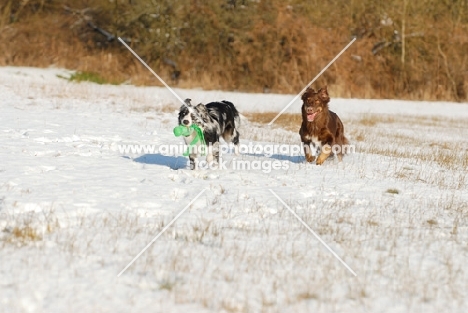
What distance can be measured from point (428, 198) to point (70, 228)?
456cm

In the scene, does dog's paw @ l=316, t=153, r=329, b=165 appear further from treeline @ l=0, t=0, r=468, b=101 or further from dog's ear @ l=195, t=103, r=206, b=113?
treeline @ l=0, t=0, r=468, b=101

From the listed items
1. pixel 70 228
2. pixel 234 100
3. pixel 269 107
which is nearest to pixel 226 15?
pixel 234 100

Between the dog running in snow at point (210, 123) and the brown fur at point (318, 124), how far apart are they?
50.6 inches

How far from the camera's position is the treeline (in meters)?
29.1

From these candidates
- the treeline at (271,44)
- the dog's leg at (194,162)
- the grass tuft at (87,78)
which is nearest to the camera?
the dog's leg at (194,162)

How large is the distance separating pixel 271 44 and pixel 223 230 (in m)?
25.0

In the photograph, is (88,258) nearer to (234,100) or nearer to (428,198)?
(428,198)

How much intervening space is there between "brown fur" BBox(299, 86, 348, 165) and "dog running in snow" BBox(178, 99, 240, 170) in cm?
129

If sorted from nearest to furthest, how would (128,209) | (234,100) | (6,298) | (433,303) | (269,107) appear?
1. (6,298)
2. (433,303)
3. (128,209)
4. (269,107)
5. (234,100)

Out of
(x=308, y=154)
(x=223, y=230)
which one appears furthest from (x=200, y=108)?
(x=223, y=230)

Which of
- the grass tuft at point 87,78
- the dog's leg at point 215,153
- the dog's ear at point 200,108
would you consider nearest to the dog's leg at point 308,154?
the dog's leg at point 215,153

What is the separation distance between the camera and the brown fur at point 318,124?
379 inches

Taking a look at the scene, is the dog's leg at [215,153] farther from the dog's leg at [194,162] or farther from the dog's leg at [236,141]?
the dog's leg at [236,141]

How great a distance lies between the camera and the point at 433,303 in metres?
4.59
